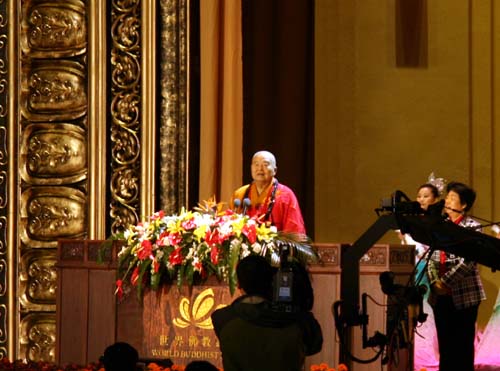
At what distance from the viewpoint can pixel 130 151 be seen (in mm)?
8172

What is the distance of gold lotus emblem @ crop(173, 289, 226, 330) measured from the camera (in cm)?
599

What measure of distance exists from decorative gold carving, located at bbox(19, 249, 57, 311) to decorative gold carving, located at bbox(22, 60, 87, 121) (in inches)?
40.9

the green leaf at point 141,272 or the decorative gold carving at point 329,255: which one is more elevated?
the decorative gold carving at point 329,255

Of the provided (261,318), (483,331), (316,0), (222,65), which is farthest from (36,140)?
(261,318)

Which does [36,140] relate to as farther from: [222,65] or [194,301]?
[194,301]

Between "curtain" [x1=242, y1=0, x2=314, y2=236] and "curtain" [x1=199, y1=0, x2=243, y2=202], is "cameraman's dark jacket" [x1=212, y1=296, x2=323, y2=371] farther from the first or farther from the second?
"curtain" [x1=242, y1=0, x2=314, y2=236]

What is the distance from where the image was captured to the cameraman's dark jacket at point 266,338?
3.68 m

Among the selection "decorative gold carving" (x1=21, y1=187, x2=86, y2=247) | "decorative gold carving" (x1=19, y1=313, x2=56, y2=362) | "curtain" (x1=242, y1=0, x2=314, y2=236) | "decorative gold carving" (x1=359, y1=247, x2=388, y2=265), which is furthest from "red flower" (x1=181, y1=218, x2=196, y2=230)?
"decorative gold carving" (x1=19, y1=313, x2=56, y2=362)

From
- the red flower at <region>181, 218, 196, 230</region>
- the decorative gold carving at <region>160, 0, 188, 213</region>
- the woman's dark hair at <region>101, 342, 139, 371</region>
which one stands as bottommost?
the woman's dark hair at <region>101, 342, 139, 371</region>

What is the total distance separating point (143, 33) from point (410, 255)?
300 cm

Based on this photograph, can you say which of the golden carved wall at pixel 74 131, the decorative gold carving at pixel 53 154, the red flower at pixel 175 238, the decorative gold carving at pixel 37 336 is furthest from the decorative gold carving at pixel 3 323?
the red flower at pixel 175 238

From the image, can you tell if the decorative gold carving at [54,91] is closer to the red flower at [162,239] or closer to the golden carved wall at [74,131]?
the golden carved wall at [74,131]

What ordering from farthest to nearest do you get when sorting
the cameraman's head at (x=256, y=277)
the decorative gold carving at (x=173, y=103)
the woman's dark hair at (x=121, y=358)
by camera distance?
the decorative gold carving at (x=173, y=103), the cameraman's head at (x=256, y=277), the woman's dark hair at (x=121, y=358)

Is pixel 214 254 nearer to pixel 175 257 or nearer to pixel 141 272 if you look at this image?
pixel 175 257
